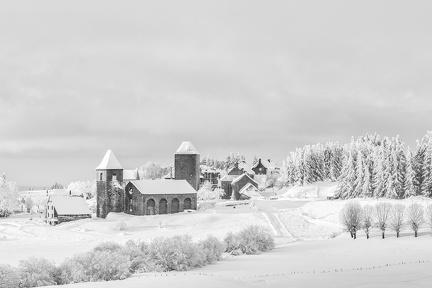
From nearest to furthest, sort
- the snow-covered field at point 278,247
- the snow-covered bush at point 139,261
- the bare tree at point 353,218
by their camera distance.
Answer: the snow-covered field at point 278,247 < the snow-covered bush at point 139,261 < the bare tree at point 353,218

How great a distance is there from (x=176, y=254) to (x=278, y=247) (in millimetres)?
15975

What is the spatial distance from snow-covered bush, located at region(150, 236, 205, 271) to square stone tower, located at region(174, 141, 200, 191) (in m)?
57.4

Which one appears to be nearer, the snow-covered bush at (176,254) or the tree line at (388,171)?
the snow-covered bush at (176,254)

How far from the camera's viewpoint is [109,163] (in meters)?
73.8

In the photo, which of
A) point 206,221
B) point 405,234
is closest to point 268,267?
point 405,234

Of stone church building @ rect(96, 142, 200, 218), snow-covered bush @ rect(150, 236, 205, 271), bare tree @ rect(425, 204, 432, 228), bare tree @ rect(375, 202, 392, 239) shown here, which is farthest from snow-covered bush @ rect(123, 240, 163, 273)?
stone church building @ rect(96, 142, 200, 218)

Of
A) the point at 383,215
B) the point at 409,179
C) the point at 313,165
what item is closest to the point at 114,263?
the point at 383,215

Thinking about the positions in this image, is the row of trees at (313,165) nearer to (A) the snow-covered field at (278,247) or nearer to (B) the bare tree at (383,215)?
(A) the snow-covered field at (278,247)

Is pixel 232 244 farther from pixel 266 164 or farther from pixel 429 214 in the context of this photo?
pixel 266 164

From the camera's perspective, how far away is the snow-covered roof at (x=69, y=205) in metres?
69.4

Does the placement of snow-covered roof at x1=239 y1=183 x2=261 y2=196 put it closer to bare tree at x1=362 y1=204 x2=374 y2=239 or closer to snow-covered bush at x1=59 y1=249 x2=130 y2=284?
bare tree at x1=362 y1=204 x2=374 y2=239

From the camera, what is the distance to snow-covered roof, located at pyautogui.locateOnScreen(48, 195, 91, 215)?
69.4 m

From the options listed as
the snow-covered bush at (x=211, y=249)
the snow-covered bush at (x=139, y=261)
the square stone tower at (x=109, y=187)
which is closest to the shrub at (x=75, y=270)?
the snow-covered bush at (x=139, y=261)

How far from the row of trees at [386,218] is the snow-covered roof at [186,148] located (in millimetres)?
44972
